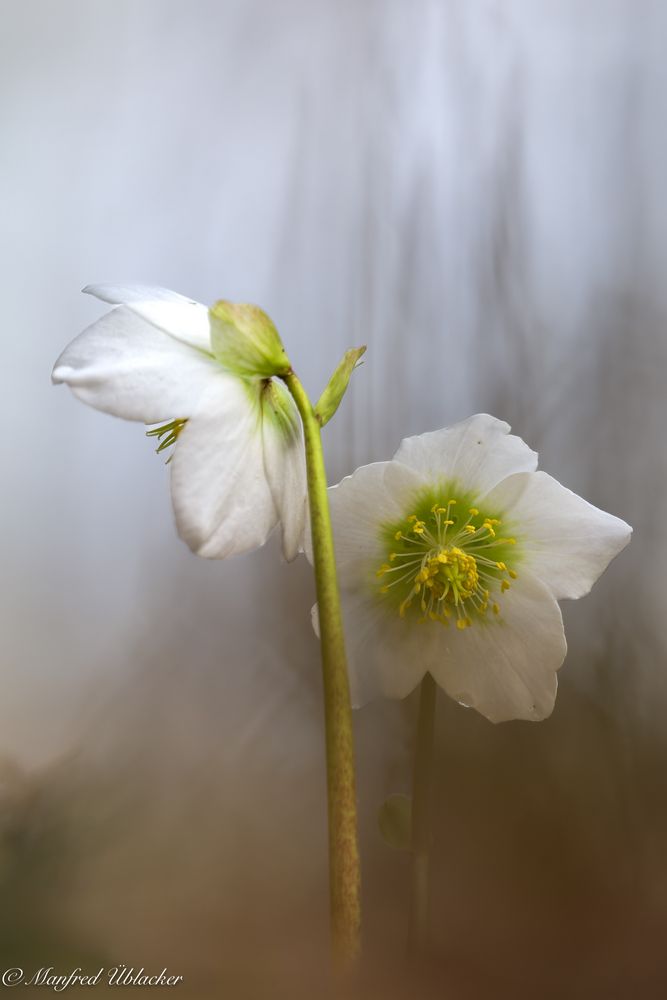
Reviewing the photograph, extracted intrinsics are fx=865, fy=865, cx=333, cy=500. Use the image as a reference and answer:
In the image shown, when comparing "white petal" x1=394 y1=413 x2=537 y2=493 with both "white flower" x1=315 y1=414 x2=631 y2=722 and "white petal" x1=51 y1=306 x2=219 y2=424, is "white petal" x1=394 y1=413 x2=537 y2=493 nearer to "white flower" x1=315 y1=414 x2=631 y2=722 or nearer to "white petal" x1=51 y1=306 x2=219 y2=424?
"white flower" x1=315 y1=414 x2=631 y2=722

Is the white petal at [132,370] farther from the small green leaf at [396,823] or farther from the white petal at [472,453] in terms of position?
the small green leaf at [396,823]

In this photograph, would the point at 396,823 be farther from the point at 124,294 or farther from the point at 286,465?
the point at 124,294

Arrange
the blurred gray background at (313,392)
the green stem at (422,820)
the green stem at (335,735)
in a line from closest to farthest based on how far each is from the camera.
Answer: the green stem at (335,735) → the green stem at (422,820) → the blurred gray background at (313,392)

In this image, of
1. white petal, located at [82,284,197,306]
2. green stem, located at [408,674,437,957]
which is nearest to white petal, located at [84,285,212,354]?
white petal, located at [82,284,197,306]

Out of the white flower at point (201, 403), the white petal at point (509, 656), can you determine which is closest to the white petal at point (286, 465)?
the white flower at point (201, 403)

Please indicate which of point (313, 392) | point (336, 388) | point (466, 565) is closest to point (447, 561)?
point (466, 565)

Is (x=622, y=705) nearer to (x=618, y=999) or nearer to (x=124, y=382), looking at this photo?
(x=618, y=999)

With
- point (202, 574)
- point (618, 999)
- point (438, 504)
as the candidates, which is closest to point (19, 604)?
point (202, 574)
